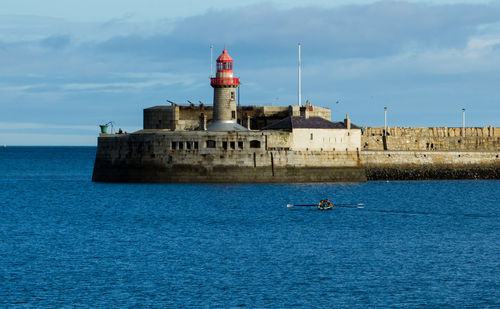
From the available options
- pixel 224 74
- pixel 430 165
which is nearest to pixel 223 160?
pixel 224 74

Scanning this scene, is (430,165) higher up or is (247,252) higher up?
(430,165)

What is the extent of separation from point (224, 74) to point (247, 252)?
4579 centimetres

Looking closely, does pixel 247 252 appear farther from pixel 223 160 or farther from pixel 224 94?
pixel 224 94

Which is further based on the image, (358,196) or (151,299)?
(358,196)

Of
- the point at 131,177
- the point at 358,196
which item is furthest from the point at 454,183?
the point at 131,177

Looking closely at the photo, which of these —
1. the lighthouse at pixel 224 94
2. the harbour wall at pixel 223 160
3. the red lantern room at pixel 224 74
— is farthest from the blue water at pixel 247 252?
the red lantern room at pixel 224 74

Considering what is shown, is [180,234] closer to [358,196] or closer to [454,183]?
[358,196]

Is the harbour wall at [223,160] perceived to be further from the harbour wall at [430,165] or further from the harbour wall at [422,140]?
the harbour wall at [422,140]

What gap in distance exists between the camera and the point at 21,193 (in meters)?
84.9

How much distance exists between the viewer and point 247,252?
40938 mm

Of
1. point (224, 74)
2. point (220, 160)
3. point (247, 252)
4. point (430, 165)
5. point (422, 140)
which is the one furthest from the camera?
point (422, 140)

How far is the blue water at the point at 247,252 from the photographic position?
103 feet

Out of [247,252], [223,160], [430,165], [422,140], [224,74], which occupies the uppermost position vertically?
[224,74]

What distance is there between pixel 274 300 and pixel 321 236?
16.9m
